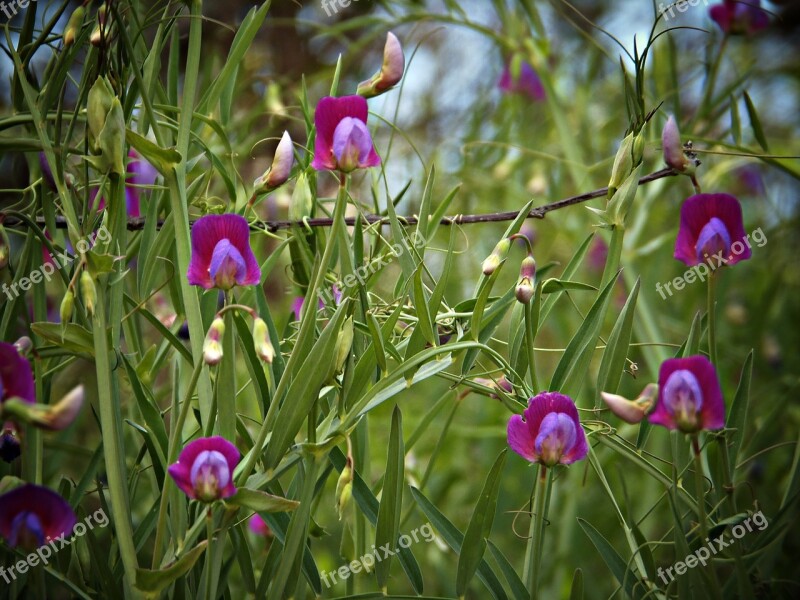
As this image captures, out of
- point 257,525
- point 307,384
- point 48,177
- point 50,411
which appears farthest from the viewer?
point 257,525

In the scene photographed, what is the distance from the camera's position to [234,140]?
0.90m

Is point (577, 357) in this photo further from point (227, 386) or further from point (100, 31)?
point (100, 31)

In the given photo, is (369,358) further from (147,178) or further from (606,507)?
(606,507)

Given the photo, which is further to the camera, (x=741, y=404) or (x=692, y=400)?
(x=741, y=404)

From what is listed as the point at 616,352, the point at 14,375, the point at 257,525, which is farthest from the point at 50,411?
the point at 257,525

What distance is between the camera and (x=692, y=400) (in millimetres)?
424

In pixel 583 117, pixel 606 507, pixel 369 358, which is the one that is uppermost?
pixel 583 117

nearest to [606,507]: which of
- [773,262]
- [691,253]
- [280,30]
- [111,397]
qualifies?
[773,262]

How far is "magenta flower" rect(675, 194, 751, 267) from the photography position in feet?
1.65

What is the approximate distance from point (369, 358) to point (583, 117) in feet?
2.74

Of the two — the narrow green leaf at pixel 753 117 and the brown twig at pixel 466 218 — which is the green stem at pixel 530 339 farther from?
the narrow green leaf at pixel 753 117

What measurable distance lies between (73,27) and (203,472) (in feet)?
1.06

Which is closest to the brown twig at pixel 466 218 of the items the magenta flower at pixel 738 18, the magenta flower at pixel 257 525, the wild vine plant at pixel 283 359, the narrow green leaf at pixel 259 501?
the wild vine plant at pixel 283 359

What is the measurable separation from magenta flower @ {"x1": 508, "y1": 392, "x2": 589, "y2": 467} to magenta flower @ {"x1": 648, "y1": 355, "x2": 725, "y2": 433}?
0.17 feet
